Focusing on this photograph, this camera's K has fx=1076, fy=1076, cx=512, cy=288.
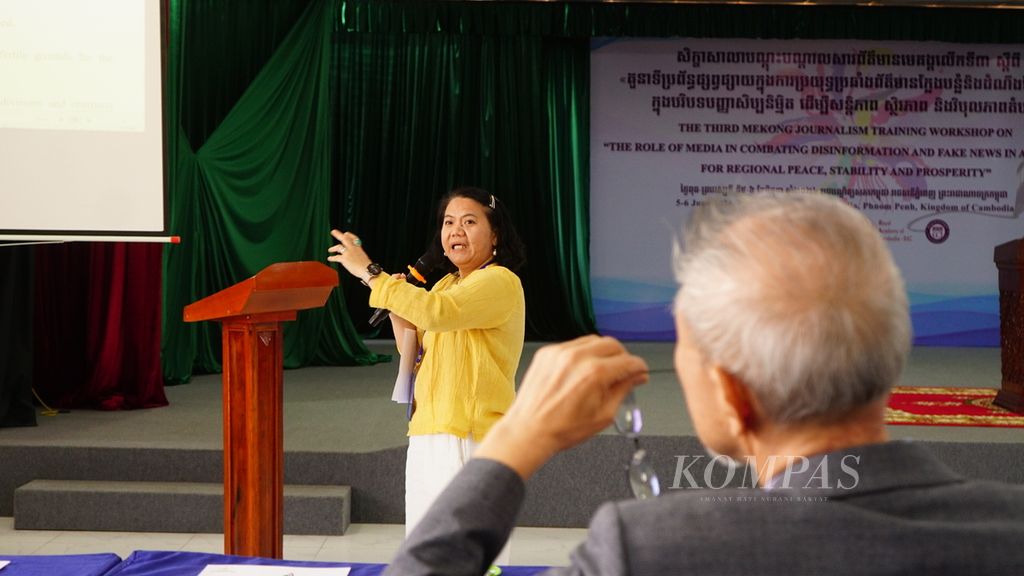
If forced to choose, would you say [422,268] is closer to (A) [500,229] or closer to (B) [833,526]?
(A) [500,229]

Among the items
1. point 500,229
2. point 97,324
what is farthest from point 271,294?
point 97,324

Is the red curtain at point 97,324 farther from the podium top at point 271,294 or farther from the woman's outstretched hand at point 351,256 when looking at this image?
the podium top at point 271,294

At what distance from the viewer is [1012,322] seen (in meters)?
4.86

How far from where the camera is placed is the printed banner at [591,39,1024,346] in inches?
315

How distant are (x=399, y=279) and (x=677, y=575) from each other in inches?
82.6

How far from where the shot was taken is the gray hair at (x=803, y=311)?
0.80 metres

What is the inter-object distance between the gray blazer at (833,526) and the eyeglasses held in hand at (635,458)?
151 millimetres

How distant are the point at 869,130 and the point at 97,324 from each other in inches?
220

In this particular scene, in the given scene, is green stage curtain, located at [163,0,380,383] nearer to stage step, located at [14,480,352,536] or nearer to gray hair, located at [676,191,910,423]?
stage step, located at [14,480,352,536]

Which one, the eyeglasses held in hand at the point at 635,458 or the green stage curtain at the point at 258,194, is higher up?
the green stage curtain at the point at 258,194

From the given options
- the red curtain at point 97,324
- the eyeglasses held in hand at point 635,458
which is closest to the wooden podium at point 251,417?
the eyeglasses held in hand at point 635,458

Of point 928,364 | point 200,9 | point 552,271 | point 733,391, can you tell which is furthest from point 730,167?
point 733,391

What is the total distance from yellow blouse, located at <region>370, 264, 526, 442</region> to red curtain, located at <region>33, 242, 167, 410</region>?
2808 millimetres

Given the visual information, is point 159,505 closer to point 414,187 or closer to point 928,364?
point 414,187
